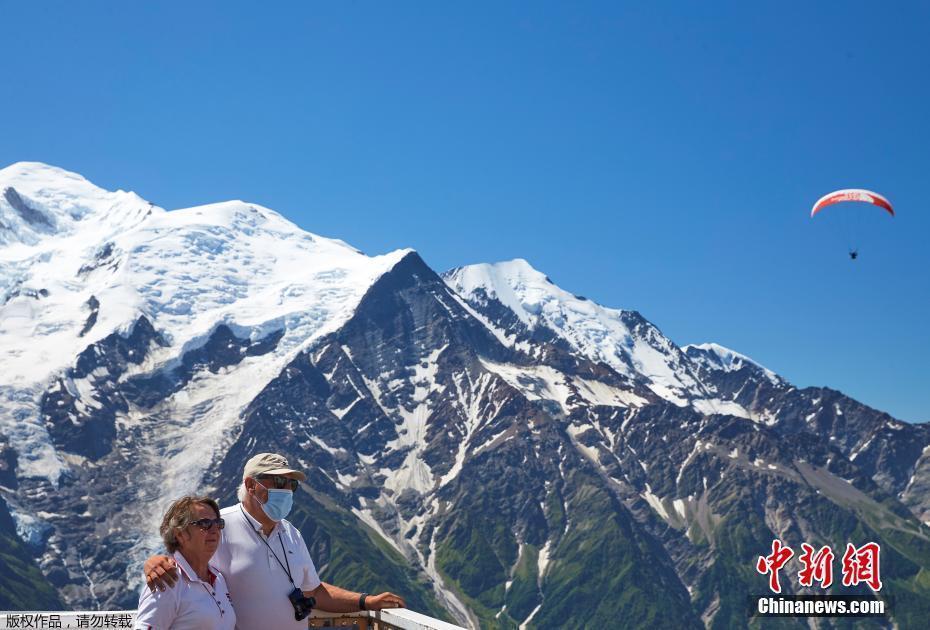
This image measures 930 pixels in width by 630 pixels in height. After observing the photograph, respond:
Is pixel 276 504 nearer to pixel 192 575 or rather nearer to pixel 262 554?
pixel 262 554

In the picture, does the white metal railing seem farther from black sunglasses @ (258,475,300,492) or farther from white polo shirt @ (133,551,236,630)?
white polo shirt @ (133,551,236,630)

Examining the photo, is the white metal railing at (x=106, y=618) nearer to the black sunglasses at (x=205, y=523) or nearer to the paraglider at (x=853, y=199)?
the black sunglasses at (x=205, y=523)

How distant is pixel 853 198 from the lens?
119062 millimetres

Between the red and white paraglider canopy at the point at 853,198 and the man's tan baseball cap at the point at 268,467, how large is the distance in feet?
350

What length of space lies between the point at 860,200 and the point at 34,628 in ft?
365

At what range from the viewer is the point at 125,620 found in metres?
17.5

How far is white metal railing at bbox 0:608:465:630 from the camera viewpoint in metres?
16.9

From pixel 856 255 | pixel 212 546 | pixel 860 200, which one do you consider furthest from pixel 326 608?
pixel 856 255

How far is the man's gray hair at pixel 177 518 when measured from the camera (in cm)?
1384

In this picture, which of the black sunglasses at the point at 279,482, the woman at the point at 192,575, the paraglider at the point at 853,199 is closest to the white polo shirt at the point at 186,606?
the woman at the point at 192,575

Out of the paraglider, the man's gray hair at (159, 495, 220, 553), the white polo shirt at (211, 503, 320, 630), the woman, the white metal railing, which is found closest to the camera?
the woman

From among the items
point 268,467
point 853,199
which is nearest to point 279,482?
point 268,467

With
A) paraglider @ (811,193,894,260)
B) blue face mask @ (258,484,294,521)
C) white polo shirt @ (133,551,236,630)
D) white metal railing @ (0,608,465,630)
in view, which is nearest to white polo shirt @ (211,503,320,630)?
blue face mask @ (258,484,294,521)

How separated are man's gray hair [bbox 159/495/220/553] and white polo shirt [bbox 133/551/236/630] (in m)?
0.20
